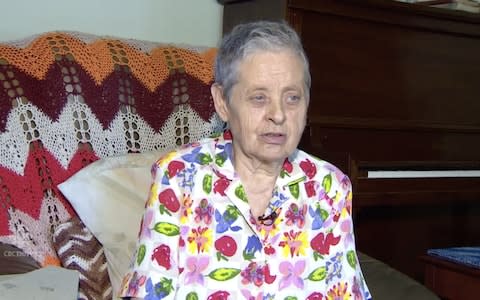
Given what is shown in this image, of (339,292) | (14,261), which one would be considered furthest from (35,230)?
(339,292)

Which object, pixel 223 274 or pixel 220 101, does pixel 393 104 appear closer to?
pixel 220 101

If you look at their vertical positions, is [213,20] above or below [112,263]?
above

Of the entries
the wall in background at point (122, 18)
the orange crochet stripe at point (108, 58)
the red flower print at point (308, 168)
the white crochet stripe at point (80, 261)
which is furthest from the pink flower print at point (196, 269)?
the wall in background at point (122, 18)

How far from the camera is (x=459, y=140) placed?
2.56 meters

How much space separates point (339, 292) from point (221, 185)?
362mm

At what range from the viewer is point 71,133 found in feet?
5.44

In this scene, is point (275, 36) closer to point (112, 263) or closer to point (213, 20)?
point (112, 263)

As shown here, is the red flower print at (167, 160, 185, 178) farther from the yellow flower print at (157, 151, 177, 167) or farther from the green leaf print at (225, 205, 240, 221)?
the green leaf print at (225, 205, 240, 221)

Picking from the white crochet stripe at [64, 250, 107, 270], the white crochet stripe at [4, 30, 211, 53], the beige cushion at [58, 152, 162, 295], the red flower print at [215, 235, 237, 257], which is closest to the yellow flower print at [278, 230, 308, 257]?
the red flower print at [215, 235, 237, 257]

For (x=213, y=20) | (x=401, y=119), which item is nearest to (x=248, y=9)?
(x=213, y=20)

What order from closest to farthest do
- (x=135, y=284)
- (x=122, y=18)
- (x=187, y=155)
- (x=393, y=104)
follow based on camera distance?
(x=135, y=284), (x=187, y=155), (x=122, y=18), (x=393, y=104)

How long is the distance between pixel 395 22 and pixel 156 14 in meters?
0.93

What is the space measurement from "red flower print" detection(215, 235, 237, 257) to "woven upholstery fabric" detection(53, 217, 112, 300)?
1.50 feet

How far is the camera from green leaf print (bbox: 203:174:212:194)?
127 centimetres
